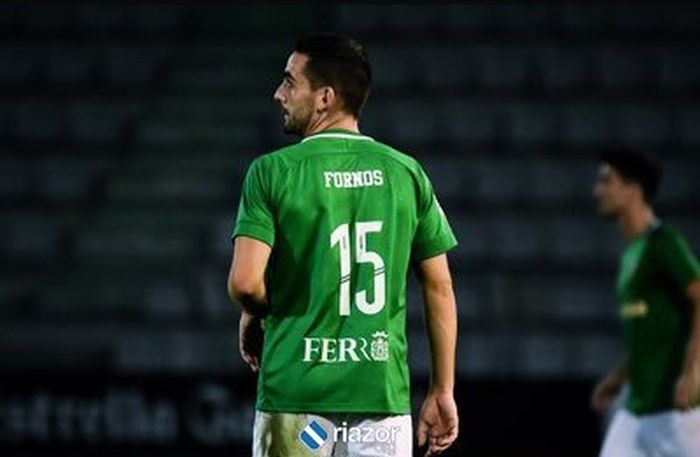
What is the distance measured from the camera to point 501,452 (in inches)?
352

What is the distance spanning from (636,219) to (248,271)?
3.23m

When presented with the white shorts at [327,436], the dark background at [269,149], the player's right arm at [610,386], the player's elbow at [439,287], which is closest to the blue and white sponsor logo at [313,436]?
the white shorts at [327,436]

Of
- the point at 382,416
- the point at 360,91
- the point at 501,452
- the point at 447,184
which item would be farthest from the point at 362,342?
the point at 447,184

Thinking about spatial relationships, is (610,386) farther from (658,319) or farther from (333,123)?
(333,123)

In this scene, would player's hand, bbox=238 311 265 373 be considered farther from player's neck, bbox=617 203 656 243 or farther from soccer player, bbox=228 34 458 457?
player's neck, bbox=617 203 656 243

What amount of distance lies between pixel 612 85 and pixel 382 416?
912 centimetres

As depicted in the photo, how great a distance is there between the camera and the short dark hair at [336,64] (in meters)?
3.58

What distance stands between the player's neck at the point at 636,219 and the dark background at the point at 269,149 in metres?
3.71

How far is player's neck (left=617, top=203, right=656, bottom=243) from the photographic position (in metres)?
6.41

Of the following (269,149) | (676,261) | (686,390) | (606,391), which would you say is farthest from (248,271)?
(269,149)

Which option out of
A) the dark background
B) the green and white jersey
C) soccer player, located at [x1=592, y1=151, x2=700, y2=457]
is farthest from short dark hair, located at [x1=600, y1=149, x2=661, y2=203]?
the dark background

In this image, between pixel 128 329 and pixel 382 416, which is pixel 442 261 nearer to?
pixel 382 416

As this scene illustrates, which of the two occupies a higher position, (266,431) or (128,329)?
(266,431)

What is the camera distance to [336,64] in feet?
11.8
